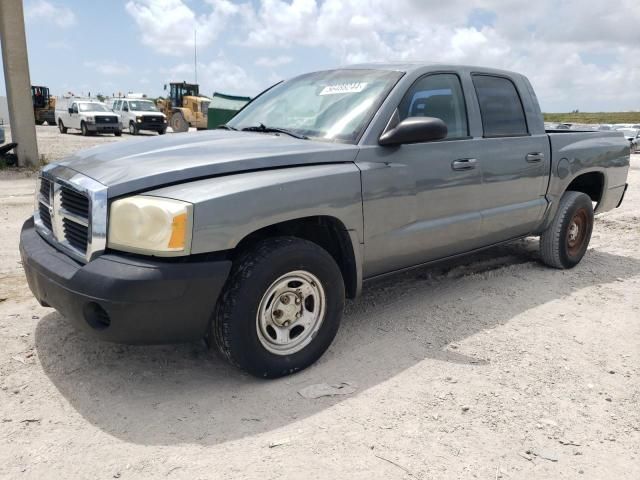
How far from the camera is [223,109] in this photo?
50.1 feet

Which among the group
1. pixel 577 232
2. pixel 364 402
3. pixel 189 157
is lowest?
pixel 364 402

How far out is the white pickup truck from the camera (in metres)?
25.6

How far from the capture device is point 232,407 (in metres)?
2.85

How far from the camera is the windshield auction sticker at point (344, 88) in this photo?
12.3 ft

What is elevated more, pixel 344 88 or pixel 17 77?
pixel 17 77

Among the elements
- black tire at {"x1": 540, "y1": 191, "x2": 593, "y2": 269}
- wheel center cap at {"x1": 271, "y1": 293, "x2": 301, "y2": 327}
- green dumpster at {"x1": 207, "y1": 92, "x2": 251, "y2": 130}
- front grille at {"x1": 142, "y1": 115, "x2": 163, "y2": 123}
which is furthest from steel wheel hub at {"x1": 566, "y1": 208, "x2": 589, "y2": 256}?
Result: front grille at {"x1": 142, "y1": 115, "x2": 163, "y2": 123}

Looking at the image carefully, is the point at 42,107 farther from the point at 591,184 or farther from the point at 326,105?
the point at 326,105

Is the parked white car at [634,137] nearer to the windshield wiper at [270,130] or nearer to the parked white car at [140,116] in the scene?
the parked white car at [140,116]

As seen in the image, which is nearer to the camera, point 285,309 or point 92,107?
point 285,309

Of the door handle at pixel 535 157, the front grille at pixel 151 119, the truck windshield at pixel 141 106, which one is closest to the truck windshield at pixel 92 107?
the front grille at pixel 151 119

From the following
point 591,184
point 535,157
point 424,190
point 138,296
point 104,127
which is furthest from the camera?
point 104,127

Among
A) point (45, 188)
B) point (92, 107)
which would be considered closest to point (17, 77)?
point (45, 188)

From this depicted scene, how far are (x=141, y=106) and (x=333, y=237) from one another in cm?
2837

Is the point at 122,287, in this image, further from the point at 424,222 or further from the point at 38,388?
the point at 424,222
